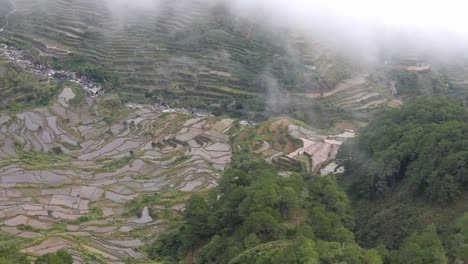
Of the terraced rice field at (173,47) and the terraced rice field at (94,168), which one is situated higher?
the terraced rice field at (173,47)

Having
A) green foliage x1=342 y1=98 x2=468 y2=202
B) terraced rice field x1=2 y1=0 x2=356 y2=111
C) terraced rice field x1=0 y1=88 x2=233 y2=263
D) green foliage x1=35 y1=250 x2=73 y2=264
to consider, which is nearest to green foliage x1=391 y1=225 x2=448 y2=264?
green foliage x1=342 y1=98 x2=468 y2=202

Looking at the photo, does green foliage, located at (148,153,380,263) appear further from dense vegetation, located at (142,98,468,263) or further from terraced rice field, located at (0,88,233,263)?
terraced rice field, located at (0,88,233,263)

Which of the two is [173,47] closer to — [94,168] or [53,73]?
[53,73]

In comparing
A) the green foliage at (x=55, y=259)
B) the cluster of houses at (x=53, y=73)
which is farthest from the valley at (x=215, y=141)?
the cluster of houses at (x=53, y=73)

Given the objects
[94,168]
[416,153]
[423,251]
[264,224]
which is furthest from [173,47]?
[423,251]

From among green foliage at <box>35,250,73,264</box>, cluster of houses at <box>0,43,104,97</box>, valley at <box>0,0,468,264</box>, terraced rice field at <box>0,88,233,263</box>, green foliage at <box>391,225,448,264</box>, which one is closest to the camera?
green foliage at <box>35,250,73,264</box>

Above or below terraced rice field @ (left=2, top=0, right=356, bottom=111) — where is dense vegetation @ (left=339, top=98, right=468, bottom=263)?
above

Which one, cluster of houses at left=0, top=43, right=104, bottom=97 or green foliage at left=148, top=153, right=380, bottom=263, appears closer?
green foliage at left=148, top=153, right=380, bottom=263

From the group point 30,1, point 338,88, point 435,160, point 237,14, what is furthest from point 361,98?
point 30,1

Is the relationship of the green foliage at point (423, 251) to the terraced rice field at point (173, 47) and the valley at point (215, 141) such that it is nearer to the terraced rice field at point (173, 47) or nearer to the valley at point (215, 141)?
the valley at point (215, 141)
